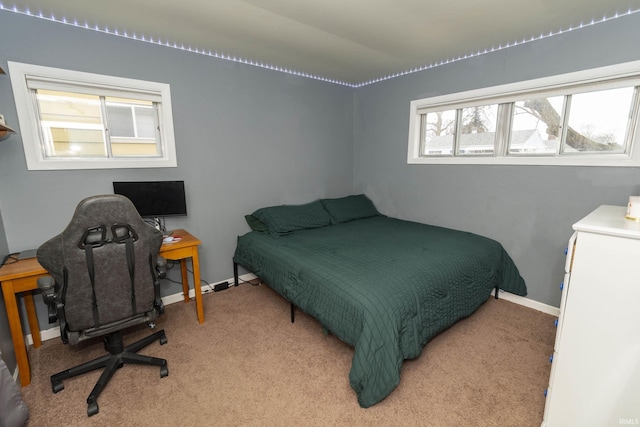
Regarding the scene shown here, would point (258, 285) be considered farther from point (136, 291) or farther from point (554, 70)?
point (554, 70)

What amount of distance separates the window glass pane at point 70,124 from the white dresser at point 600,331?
3352 millimetres

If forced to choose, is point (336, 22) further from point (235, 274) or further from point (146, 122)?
point (235, 274)

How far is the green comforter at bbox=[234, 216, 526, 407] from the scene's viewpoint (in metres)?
1.57

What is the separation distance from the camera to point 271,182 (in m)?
3.36

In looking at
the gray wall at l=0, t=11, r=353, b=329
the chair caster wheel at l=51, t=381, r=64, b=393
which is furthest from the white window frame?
the chair caster wheel at l=51, t=381, r=64, b=393

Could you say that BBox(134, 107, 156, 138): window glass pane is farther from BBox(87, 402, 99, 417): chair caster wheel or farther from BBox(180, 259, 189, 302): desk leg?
BBox(87, 402, 99, 417): chair caster wheel

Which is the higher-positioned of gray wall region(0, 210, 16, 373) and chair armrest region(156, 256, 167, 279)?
chair armrest region(156, 256, 167, 279)

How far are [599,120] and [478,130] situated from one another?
92 cm

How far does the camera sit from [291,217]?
312cm

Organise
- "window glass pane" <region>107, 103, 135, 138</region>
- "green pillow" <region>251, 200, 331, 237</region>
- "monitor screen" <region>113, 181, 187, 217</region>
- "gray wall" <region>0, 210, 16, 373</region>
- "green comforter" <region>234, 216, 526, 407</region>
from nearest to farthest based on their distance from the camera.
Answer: "green comforter" <region>234, 216, 526, 407</region> → "gray wall" <region>0, 210, 16, 373</region> → "monitor screen" <region>113, 181, 187, 217</region> → "window glass pane" <region>107, 103, 135, 138</region> → "green pillow" <region>251, 200, 331, 237</region>

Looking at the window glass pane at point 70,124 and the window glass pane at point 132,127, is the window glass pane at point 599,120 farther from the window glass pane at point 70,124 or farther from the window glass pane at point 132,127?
the window glass pane at point 70,124

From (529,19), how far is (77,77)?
11.3ft

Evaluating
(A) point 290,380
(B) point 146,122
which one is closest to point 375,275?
(A) point 290,380

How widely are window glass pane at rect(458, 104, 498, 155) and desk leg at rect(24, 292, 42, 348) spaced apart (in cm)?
412
